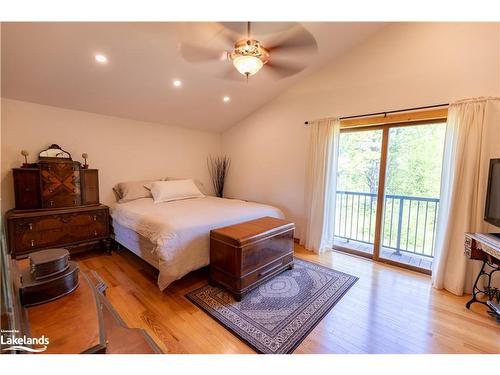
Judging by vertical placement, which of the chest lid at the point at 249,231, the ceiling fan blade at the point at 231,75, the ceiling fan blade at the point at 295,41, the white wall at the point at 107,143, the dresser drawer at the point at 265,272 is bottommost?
the dresser drawer at the point at 265,272

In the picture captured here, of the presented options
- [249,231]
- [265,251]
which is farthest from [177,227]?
[265,251]

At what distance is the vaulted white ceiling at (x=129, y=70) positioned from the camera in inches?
77.3

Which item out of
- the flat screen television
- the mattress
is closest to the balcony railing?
the flat screen television

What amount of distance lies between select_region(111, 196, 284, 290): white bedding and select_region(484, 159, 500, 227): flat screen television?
2.20 m

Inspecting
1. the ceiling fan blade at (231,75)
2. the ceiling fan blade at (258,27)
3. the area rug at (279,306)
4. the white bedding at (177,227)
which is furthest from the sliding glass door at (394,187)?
the ceiling fan blade at (258,27)

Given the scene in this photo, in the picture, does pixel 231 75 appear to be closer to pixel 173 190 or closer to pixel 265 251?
pixel 173 190

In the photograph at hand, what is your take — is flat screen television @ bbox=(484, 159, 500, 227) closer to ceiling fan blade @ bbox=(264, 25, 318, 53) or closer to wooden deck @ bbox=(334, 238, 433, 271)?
wooden deck @ bbox=(334, 238, 433, 271)

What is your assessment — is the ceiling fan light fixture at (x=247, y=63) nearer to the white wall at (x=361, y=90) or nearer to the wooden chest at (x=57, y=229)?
Answer: the white wall at (x=361, y=90)

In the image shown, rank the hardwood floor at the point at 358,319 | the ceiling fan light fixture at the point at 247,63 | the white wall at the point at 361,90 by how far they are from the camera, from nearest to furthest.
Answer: the hardwood floor at the point at 358,319
the ceiling fan light fixture at the point at 247,63
the white wall at the point at 361,90

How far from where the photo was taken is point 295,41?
176 cm

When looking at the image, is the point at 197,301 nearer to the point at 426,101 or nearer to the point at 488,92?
the point at 426,101

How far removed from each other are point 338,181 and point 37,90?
→ 411 centimetres

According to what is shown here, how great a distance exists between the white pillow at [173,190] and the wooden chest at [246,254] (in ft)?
4.90

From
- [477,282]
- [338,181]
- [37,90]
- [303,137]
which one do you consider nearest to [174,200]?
[37,90]
